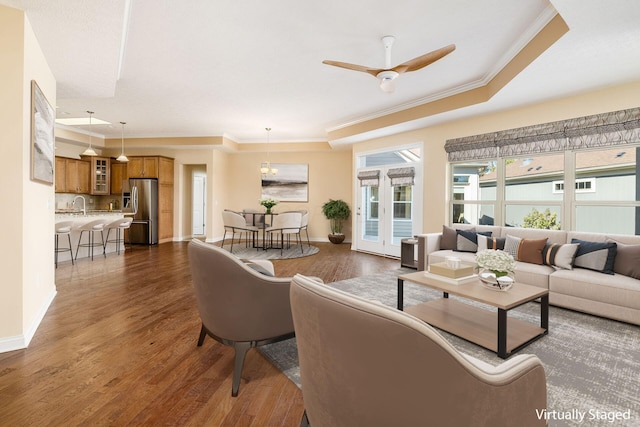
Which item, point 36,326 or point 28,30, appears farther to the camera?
point 36,326

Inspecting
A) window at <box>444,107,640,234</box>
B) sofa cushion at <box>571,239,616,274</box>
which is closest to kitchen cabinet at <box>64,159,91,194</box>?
window at <box>444,107,640,234</box>

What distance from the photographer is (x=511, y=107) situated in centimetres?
447

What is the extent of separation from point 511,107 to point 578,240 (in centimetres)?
206

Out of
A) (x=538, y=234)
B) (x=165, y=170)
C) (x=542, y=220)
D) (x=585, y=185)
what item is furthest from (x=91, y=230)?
(x=585, y=185)

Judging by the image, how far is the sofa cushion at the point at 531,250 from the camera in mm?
3641

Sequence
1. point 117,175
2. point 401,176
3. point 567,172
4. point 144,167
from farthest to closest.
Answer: point 117,175 < point 144,167 < point 401,176 < point 567,172

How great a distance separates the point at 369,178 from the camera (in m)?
6.86

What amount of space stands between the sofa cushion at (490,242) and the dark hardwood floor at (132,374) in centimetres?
338

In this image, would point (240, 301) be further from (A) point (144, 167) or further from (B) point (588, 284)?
(A) point (144, 167)

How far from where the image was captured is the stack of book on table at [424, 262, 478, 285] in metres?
2.77

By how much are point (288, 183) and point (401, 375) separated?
812 centimetres

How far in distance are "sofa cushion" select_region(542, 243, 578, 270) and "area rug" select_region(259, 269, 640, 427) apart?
0.49 metres

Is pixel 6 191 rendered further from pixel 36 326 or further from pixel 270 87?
pixel 270 87

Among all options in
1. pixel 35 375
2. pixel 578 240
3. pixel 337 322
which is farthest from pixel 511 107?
pixel 35 375
